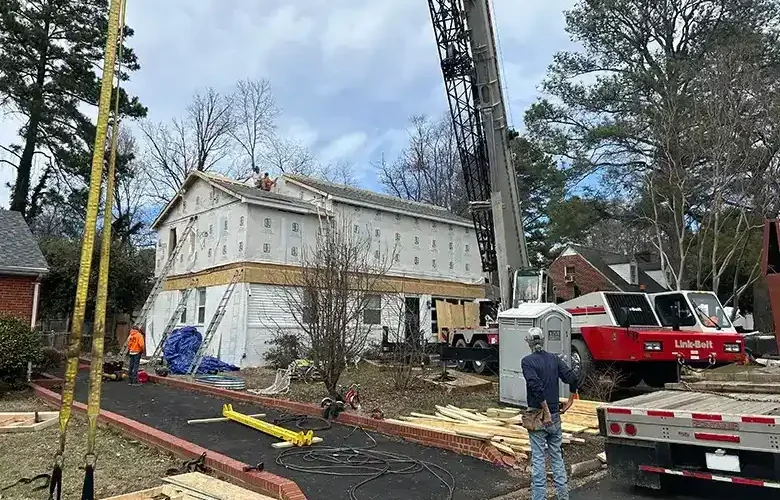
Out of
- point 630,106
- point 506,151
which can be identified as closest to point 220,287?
point 506,151

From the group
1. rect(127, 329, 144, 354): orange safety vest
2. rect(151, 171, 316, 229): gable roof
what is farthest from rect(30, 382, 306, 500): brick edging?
rect(151, 171, 316, 229): gable roof

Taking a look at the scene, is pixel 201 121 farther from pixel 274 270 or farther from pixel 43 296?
pixel 274 270

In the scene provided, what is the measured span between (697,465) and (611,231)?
38838mm

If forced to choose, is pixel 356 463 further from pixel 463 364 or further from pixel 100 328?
pixel 463 364

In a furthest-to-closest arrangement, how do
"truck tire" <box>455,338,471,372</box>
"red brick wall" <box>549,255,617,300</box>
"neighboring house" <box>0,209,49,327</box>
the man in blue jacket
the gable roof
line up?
1. "red brick wall" <box>549,255,617,300</box>
2. the gable roof
3. "truck tire" <box>455,338,471,372</box>
4. "neighboring house" <box>0,209,49,327</box>
5. the man in blue jacket

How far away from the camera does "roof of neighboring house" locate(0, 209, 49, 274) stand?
1617 centimetres

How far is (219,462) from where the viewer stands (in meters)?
6.62

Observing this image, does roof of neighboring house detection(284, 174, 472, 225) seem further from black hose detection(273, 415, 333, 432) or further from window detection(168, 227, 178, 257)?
black hose detection(273, 415, 333, 432)

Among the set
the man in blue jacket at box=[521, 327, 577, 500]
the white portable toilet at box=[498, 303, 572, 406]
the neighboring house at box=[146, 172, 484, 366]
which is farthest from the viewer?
the neighboring house at box=[146, 172, 484, 366]

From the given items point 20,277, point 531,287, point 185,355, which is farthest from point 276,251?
point 531,287

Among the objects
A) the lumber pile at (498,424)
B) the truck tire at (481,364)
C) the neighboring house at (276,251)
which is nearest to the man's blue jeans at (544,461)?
the lumber pile at (498,424)

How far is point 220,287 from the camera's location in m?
20.6

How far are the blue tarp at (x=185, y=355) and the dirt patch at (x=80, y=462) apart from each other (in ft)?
28.0

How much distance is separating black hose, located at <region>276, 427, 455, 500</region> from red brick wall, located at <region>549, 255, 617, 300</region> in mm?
30961
